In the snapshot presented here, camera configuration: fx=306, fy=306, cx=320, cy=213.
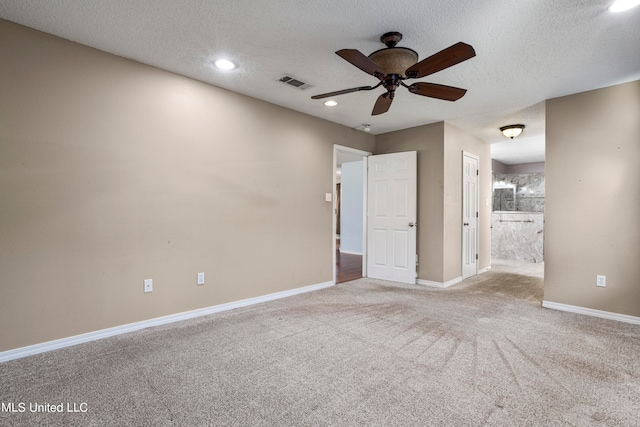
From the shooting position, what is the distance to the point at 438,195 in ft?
14.9

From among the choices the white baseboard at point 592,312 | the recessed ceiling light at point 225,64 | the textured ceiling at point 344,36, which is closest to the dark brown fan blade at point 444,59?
the textured ceiling at point 344,36

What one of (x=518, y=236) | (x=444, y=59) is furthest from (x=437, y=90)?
(x=518, y=236)

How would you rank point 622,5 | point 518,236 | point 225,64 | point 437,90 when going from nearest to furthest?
point 622,5, point 437,90, point 225,64, point 518,236

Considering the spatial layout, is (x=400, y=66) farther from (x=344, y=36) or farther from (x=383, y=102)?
(x=344, y=36)

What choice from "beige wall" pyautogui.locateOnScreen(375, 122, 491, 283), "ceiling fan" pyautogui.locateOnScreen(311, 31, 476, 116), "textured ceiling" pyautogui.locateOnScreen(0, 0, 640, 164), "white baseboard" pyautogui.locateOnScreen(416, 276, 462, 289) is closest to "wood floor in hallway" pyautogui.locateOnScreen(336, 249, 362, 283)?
"white baseboard" pyautogui.locateOnScreen(416, 276, 462, 289)

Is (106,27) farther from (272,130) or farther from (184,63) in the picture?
(272,130)

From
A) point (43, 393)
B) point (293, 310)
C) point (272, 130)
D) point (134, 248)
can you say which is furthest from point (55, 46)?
point (293, 310)

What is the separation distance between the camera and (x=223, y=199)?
132 inches

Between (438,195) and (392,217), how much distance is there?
0.77 m

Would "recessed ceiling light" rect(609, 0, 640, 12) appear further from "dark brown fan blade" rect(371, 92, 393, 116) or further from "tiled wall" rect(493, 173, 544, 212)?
"tiled wall" rect(493, 173, 544, 212)

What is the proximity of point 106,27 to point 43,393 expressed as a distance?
8.22ft

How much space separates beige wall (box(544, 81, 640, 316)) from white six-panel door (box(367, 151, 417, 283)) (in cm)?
167

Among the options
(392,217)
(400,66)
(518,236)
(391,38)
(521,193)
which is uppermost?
(391,38)

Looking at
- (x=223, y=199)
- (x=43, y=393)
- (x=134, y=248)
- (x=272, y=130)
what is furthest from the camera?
(x=272, y=130)
